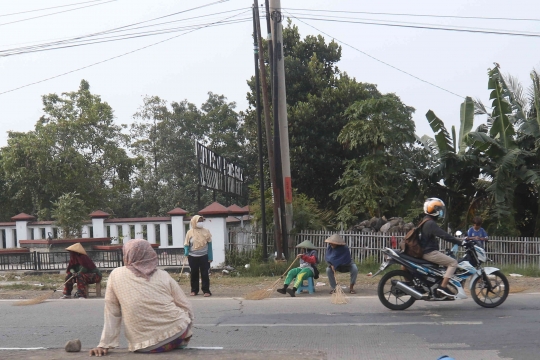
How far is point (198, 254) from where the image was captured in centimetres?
1245

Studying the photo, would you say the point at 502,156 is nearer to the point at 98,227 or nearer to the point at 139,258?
the point at 98,227

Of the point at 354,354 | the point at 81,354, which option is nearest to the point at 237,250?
the point at 354,354

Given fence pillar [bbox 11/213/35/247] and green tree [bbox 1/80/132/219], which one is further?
green tree [bbox 1/80/132/219]

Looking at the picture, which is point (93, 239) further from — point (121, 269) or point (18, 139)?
point (121, 269)

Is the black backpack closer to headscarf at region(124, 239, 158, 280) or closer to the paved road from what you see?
the paved road

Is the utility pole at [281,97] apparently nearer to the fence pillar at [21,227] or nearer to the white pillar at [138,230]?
the white pillar at [138,230]

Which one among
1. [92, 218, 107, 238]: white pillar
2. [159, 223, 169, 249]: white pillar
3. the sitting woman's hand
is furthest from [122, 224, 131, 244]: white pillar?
the sitting woman's hand

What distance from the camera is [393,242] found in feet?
53.6

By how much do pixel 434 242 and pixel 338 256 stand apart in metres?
2.85

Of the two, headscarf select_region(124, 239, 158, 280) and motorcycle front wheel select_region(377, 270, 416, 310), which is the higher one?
headscarf select_region(124, 239, 158, 280)

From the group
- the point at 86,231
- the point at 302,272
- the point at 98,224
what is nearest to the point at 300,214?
the point at 302,272

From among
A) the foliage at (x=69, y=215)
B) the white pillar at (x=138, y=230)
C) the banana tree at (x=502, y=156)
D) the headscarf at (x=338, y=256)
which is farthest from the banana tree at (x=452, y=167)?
the foliage at (x=69, y=215)

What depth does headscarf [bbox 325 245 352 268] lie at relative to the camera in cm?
1226

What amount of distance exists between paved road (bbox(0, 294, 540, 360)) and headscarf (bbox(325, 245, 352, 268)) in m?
1.01
